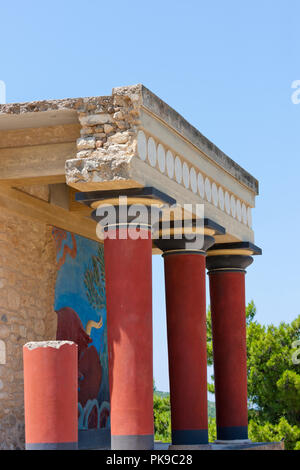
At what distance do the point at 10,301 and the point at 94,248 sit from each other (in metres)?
3.05

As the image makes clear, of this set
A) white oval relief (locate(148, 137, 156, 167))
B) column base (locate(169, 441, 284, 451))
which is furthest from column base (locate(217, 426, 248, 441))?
white oval relief (locate(148, 137, 156, 167))

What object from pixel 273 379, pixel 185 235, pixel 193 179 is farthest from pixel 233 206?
pixel 273 379

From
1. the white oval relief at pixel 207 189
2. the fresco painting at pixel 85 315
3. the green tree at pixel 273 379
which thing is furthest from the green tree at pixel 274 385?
the white oval relief at pixel 207 189

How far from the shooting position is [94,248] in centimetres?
1408

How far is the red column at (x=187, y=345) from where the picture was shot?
489 inches

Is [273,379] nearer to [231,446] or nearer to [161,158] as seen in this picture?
[231,446]

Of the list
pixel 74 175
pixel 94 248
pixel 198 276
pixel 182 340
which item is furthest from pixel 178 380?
pixel 74 175

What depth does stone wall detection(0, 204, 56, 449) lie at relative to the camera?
1100cm

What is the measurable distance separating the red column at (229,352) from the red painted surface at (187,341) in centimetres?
206

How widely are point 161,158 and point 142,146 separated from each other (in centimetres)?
71

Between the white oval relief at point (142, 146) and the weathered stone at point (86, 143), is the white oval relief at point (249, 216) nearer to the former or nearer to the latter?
the white oval relief at point (142, 146)

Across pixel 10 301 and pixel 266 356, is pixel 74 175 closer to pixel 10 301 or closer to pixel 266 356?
pixel 10 301

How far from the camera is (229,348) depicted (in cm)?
1475

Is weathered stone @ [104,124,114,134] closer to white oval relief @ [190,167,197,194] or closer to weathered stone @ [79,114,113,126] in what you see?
weathered stone @ [79,114,113,126]
